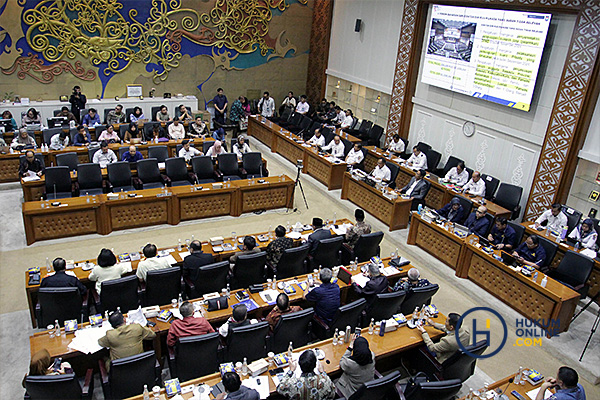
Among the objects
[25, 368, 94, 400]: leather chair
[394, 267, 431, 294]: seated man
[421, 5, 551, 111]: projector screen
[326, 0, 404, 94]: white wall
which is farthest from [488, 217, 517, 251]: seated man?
[25, 368, 94, 400]: leather chair

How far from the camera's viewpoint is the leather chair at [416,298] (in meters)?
6.95

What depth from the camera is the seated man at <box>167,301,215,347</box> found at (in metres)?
5.86

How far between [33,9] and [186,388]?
13933mm

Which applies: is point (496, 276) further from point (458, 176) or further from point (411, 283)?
point (458, 176)

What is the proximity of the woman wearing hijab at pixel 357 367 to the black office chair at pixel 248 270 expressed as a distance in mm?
2476

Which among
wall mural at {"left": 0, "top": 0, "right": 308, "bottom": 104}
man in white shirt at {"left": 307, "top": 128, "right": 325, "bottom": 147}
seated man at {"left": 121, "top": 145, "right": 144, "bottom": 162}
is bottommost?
seated man at {"left": 121, "top": 145, "right": 144, "bottom": 162}

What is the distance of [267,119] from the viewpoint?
16844mm

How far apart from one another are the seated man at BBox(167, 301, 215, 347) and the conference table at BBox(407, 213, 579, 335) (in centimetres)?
545

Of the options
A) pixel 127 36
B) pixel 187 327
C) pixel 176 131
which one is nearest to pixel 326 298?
pixel 187 327

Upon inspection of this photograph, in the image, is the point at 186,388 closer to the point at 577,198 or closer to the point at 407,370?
the point at 407,370

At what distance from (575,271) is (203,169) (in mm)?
8241

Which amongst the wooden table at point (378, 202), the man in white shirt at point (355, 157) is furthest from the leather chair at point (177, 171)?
the man in white shirt at point (355, 157)

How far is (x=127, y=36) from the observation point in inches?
631

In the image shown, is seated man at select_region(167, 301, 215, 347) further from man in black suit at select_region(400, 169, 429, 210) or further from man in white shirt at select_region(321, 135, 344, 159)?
man in white shirt at select_region(321, 135, 344, 159)
